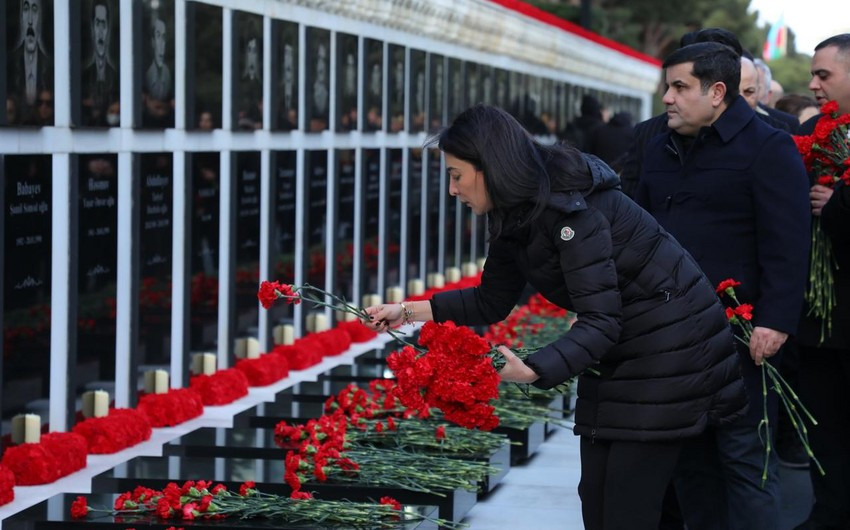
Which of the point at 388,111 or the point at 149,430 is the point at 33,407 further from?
the point at 388,111

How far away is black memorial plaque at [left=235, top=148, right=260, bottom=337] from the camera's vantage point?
1018 cm

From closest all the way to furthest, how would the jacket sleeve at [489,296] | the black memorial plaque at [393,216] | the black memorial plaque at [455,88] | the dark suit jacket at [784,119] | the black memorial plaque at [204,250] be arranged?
the jacket sleeve at [489,296], the dark suit jacket at [784,119], the black memorial plaque at [204,250], the black memorial plaque at [393,216], the black memorial plaque at [455,88]

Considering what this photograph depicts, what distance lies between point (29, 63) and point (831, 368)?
3.61 meters

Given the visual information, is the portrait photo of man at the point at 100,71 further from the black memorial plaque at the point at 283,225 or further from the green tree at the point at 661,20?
the green tree at the point at 661,20

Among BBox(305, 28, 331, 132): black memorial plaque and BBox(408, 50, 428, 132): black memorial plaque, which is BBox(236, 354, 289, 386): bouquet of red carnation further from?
BBox(408, 50, 428, 132): black memorial plaque

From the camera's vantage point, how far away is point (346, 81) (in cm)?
1255

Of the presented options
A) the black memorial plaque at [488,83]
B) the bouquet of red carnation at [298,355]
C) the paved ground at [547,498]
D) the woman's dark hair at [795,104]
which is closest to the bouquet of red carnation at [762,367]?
the paved ground at [547,498]

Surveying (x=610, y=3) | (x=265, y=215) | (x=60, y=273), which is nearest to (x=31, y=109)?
(x=60, y=273)

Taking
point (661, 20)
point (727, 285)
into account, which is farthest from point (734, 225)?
point (661, 20)

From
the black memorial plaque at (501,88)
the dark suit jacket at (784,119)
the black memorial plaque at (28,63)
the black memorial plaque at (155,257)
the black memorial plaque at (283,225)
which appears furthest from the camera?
the black memorial plaque at (501,88)

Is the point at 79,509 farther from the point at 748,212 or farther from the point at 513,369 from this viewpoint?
the point at 748,212

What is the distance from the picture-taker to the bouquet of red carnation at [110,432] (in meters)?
7.62

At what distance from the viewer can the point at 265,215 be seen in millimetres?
10719

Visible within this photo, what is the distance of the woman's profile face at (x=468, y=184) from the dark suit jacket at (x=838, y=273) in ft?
6.29
